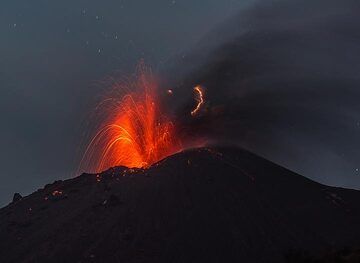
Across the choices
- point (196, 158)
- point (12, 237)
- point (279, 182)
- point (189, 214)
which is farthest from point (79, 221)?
point (279, 182)

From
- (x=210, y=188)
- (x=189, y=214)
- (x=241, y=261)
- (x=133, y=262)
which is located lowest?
(x=241, y=261)

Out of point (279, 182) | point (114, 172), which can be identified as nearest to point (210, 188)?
point (279, 182)

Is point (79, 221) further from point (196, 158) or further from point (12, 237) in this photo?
point (196, 158)

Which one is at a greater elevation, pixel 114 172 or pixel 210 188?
pixel 114 172

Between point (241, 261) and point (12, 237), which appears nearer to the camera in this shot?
point (241, 261)

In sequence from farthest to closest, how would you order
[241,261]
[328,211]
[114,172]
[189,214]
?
1. [114,172]
2. [328,211]
3. [189,214]
4. [241,261]

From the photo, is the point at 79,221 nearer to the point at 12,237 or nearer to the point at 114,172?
the point at 12,237

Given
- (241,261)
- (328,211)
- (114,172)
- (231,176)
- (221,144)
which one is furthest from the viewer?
(221,144)
